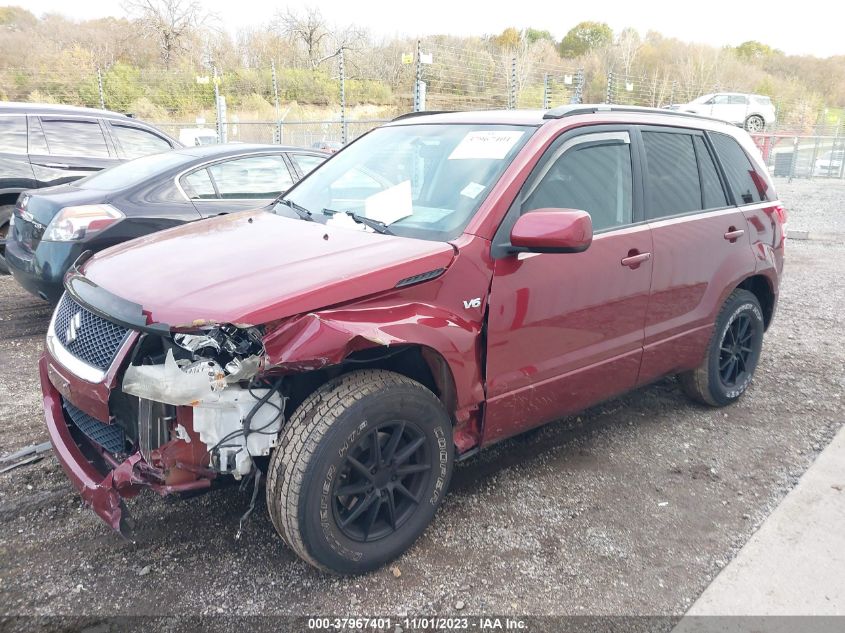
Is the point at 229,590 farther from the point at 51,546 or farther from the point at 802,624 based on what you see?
the point at 802,624

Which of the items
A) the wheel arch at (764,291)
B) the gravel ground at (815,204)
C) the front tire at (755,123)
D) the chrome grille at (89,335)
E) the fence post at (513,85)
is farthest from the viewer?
the front tire at (755,123)

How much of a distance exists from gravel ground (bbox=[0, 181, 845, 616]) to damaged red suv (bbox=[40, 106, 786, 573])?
262mm

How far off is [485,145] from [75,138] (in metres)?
5.88

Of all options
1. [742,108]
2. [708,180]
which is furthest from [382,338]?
[742,108]

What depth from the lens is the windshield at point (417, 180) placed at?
9.71ft

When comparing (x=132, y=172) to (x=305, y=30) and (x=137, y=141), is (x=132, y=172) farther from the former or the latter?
(x=305, y=30)

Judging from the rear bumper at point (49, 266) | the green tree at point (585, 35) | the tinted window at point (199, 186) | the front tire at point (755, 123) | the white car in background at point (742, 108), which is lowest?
the rear bumper at point (49, 266)

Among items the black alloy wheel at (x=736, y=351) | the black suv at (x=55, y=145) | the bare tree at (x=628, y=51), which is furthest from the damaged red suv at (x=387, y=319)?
the bare tree at (x=628, y=51)

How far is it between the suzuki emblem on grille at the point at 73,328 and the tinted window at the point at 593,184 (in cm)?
195

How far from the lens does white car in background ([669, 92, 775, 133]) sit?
24.2 metres

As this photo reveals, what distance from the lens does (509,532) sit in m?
2.95

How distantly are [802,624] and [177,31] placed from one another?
146 feet

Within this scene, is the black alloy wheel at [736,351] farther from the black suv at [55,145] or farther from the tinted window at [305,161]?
the black suv at [55,145]

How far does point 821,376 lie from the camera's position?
4.91 m
